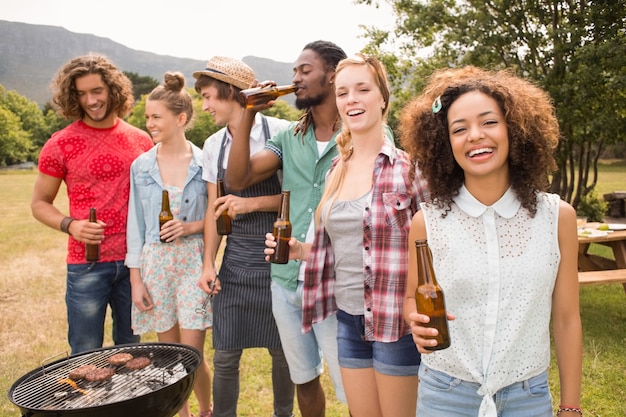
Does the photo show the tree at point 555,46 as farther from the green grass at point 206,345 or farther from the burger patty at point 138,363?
the burger patty at point 138,363

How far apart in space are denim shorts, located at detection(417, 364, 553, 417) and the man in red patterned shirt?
225 cm

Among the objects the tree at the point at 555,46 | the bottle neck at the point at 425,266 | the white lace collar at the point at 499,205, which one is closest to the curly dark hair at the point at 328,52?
the white lace collar at the point at 499,205

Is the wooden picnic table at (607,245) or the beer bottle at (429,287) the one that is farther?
the wooden picnic table at (607,245)

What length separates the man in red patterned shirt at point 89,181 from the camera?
3564 millimetres

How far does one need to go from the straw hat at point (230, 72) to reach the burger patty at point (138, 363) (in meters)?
1.75

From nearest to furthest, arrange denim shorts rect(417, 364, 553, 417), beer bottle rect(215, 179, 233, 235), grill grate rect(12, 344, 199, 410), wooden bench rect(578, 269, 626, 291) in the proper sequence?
denim shorts rect(417, 364, 553, 417), grill grate rect(12, 344, 199, 410), beer bottle rect(215, 179, 233, 235), wooden bench rect(578, 269, 626, 291)

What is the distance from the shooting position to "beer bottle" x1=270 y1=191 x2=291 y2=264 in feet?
9.36

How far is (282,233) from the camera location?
3.01 m

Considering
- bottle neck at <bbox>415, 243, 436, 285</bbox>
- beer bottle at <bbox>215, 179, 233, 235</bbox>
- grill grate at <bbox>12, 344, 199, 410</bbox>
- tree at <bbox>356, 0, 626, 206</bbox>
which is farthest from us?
tree at <bbox>356, 0, 626, 206</bbox>

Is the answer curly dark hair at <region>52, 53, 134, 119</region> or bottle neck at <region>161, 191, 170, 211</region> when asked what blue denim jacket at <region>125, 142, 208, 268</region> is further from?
curly dark hair at <region>52, 53, 134, 119</region>

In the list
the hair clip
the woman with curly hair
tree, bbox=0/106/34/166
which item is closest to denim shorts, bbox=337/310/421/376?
the woman with curly hair

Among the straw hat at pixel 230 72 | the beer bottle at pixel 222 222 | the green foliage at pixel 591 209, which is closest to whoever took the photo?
the straw hat at pixel 230 72

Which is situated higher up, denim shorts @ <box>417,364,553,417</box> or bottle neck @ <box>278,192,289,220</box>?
bottle neck @ <box>278,192,289,220</box>

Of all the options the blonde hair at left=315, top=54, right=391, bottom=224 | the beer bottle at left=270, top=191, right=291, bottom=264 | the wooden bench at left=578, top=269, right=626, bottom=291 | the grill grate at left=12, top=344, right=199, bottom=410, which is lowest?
the wooden bench at left=578, top=269, right=626, bottom=291
